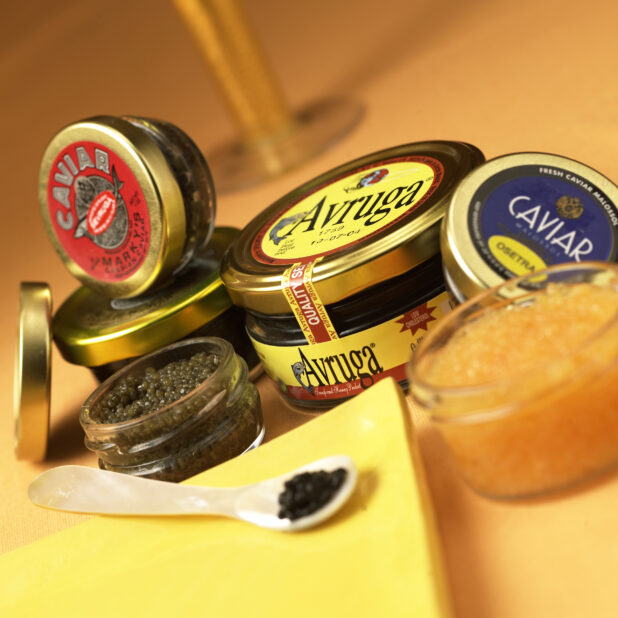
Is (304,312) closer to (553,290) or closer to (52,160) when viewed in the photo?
(553,290)

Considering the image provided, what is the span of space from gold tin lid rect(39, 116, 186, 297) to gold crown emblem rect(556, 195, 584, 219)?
0.58m

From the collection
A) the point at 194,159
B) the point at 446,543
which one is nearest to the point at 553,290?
the point at 446,543

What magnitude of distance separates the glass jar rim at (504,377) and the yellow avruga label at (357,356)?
Result: 0.16m

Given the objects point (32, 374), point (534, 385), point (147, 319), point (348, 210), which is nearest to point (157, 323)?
point (147, 319)

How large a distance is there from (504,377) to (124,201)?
776 millimetres

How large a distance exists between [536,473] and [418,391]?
130mm

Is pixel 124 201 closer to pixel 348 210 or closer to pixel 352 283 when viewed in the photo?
pixel 348 210

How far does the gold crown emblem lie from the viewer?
0.97 meters

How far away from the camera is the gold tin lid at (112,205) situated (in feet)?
4.20

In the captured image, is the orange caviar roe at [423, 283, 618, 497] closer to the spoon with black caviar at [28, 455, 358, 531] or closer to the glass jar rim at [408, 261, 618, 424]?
the glass jar rim at [408, 261, 618, 424]

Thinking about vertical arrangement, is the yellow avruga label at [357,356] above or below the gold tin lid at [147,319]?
below

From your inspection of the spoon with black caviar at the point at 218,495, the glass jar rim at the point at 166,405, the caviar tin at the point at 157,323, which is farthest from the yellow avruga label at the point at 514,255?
the caviar tin at the point at 157,323

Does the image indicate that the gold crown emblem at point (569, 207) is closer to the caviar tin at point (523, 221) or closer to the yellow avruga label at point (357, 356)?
A: the caviar tin at point (523, 221)

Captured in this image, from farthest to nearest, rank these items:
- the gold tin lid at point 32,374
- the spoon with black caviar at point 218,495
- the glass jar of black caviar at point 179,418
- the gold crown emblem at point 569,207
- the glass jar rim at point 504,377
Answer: the gold tin lid at point 32,374 < the glass jar of black caviar at point 179,418 < the gold crown emblem at point 569,207 < the spoon with black caviar at point 218,495 < the glass jar rim at point 504,377
